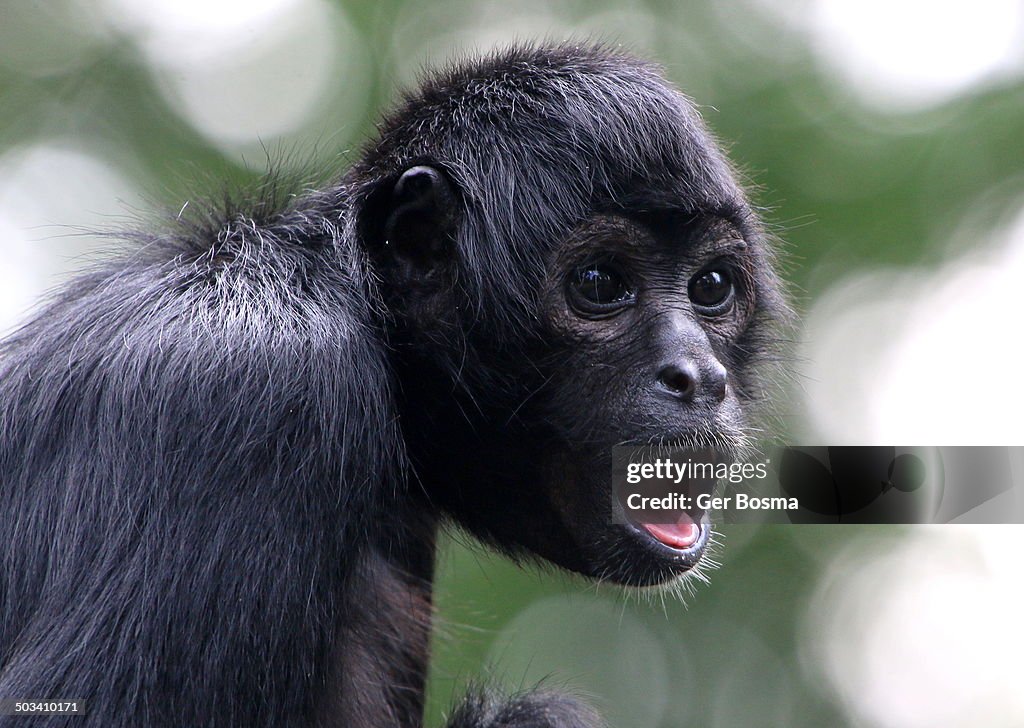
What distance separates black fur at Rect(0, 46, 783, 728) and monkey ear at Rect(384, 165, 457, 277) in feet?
0.03

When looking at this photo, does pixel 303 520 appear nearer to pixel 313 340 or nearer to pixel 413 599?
pixel 313 340

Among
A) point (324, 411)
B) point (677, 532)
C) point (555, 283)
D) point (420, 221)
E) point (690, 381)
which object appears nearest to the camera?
point (324, 411)

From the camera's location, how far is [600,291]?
3.65m

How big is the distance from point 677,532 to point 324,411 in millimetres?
1230

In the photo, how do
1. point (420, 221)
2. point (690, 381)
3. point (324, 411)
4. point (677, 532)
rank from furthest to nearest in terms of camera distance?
1. point (420, 221)
2. point (677, 532)
3. point (690, 381)
4. point (324, 411)

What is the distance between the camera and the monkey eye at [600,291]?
364 cm

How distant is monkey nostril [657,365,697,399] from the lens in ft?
11.3

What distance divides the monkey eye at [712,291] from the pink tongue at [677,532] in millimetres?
787

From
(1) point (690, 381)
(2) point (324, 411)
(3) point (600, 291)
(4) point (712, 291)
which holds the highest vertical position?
(4) point (712, 291)

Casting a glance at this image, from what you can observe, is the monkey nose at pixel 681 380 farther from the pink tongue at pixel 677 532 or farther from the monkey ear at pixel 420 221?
the monkey ear at pixel 420 221

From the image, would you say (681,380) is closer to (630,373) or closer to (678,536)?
(630,373)

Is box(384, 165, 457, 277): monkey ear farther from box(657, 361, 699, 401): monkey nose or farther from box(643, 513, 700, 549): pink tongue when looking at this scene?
box(643, 513, 700, 549): pink tongue

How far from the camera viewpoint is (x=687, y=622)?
654 cm

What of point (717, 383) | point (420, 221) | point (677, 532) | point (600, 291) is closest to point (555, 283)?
point (600, 291)
